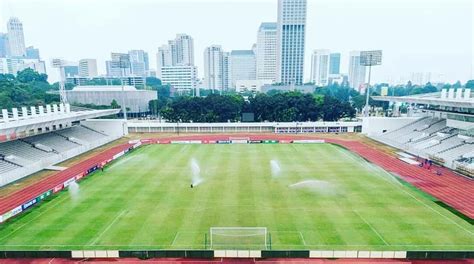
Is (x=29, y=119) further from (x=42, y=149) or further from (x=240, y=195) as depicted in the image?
(x=240, y=195)

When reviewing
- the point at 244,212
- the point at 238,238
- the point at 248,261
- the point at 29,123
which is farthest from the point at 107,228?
the point at 29,123

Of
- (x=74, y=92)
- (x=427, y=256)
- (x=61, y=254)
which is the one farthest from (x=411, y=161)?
(x=74, y=92)

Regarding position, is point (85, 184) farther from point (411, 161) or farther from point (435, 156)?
point (435, 156)

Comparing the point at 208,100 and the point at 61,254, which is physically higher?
the point at 208,100

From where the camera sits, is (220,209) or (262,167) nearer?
(220,209)

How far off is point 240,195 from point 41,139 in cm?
3748

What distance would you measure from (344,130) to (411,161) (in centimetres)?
2847

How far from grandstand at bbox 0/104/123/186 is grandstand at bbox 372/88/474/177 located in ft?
185

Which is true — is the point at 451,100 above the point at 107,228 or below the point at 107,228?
above

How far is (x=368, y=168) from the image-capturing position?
1569 inches

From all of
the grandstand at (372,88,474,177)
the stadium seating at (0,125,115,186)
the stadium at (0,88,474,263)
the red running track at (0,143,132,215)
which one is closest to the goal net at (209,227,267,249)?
the stadium at (0,88,474,263)

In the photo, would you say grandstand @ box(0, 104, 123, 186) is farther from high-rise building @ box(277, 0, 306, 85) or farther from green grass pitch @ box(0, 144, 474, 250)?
high-rise building @ box(277, 0, 306, 85)

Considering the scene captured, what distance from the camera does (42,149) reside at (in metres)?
44.8

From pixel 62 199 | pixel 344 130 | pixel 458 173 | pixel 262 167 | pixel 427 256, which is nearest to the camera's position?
pixel 427 256
